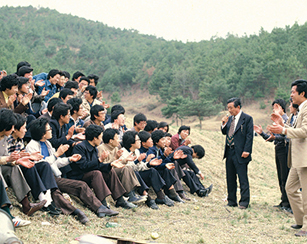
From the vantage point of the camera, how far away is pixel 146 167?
6090 millimetres

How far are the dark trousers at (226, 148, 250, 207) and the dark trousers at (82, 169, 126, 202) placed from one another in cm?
252

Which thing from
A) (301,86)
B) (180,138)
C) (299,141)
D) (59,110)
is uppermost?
(301,86)

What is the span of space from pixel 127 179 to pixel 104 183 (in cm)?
67

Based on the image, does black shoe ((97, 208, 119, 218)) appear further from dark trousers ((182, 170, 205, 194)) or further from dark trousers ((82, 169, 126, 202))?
dark trousers ((182, 170, 205, 194))

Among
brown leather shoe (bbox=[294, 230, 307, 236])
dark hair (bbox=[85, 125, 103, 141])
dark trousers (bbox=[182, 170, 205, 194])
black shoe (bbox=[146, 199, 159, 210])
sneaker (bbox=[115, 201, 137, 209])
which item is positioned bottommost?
dark trousers (bbox=[182, 170, 205, 194])

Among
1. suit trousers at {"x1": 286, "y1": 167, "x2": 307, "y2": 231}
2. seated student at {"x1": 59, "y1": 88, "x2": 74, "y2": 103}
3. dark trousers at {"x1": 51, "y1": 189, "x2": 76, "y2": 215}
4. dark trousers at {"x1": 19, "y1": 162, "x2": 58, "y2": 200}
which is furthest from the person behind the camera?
seated student at {"x1": 59, "y1": 88, "x2": 74, "y2": 103}

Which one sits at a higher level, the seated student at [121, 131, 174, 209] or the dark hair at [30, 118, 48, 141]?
the dark hair at [30, 118, 48, 141]

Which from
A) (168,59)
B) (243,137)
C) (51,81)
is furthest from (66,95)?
(168,59)

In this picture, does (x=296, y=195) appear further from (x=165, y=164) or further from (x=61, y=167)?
(x=61, y=167)

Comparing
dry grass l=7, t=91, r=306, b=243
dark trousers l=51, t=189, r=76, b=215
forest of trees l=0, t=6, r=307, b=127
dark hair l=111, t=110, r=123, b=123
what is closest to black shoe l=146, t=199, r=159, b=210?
dry grass l=7, t=91, r=306, b=243

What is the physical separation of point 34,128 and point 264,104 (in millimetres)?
42936

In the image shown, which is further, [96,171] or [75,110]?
[75,110]

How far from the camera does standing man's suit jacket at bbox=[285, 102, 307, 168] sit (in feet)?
15.0

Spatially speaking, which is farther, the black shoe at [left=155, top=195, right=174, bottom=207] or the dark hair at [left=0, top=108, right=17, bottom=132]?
the black shoe at [left=155, top=195, right=174, bottom=207]
